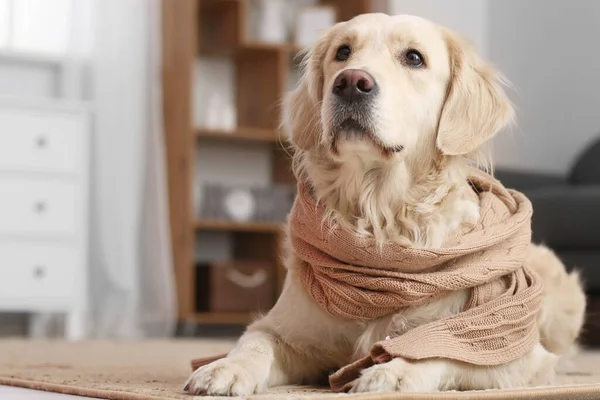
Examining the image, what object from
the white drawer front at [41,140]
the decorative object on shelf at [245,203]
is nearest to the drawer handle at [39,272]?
the white drawer front at [41,140]

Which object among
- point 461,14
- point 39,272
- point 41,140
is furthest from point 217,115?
point 461,14

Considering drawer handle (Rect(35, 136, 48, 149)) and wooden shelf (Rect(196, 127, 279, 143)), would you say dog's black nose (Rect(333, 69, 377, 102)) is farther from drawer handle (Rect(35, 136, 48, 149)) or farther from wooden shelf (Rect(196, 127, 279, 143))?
wooden shelf (Rect(196, 127, 279, 143))

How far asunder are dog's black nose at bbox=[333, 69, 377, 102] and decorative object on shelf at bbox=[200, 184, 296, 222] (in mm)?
3414

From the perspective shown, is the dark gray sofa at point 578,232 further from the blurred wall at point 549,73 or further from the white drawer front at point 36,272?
the white drawer front at point 36,272

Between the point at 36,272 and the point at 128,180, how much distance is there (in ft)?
2.75

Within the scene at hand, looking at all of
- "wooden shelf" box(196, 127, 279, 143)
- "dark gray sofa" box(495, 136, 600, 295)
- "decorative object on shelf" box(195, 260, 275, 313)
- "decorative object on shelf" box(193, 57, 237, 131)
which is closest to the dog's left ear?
"dark gray sofa" box(495, 136, 600, 295)

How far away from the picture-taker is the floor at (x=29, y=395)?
1.67m

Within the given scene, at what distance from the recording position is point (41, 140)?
4258 millimetres

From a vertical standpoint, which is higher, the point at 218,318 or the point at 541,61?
the point at 541,61

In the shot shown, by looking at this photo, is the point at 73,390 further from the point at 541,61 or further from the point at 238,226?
the point at 541,61

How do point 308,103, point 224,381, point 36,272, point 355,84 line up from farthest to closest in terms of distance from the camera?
point 36,272, point 308,103, point 355,84, point 224,381

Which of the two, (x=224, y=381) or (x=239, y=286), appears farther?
(x=239, y=286)

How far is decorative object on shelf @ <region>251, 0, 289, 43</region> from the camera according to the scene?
527cm

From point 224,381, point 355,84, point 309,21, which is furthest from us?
point 309,21
